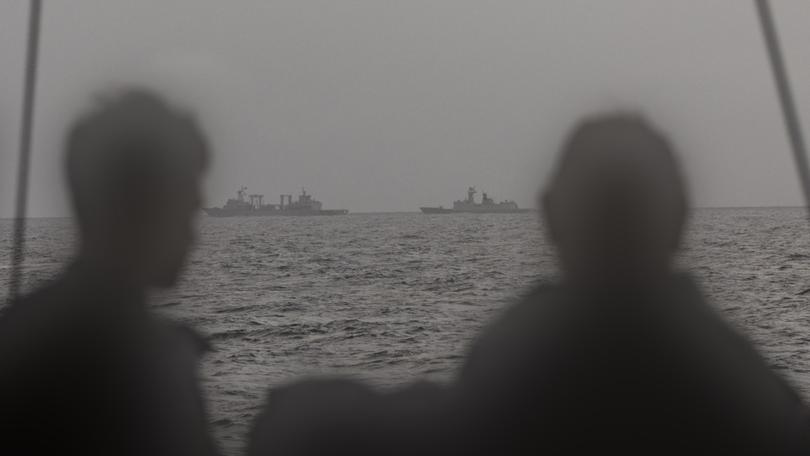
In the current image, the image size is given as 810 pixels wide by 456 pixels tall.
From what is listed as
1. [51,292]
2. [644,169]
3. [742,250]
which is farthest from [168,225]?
[742,250]

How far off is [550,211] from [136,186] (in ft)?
2.56

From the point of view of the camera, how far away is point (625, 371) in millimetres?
1141

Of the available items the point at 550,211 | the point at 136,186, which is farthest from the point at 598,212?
the point at 136,186

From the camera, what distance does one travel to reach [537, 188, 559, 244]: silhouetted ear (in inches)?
53.2

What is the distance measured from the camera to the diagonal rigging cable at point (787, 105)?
1156mm

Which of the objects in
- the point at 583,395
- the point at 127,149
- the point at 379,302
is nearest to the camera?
the point at 583,395

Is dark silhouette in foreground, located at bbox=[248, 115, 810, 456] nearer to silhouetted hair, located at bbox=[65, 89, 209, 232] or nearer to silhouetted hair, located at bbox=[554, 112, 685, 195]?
silhouetted hair, located at bbox=[554, 112, 685, 195]

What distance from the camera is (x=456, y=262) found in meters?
23.7

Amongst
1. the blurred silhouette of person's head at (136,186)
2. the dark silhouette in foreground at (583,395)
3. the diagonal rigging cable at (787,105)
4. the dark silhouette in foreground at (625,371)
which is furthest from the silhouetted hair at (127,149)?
the diagonal rigging cable at (787,105)

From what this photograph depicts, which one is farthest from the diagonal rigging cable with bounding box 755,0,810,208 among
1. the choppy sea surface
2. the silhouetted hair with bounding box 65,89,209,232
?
the silhouetted hair with bounding box 65,89,209,232

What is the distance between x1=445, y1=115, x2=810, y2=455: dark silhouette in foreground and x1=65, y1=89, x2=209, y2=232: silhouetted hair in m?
0.61

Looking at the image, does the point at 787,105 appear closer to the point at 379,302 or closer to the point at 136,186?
the point at 136,186

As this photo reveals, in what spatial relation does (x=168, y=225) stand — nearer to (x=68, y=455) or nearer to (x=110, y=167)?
(x=110, y=167)

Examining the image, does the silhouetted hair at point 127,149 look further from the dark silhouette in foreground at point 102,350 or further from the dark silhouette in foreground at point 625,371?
the dark silhouette in foreground at point 625,371
